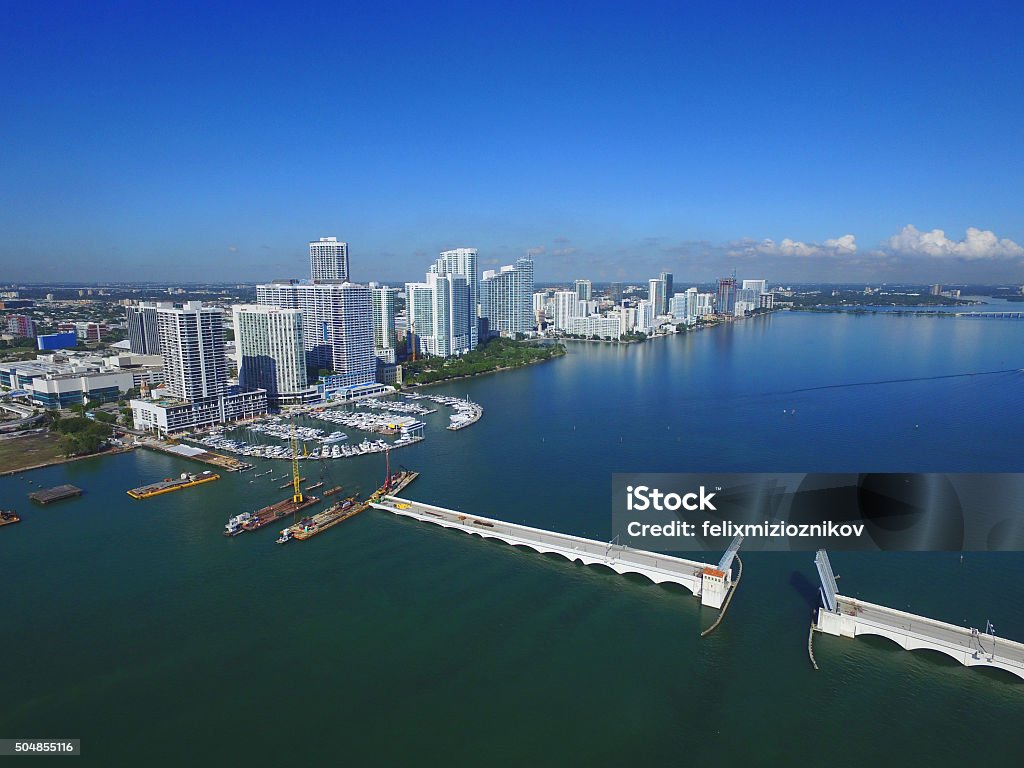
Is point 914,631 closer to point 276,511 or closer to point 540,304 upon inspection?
point 276,511

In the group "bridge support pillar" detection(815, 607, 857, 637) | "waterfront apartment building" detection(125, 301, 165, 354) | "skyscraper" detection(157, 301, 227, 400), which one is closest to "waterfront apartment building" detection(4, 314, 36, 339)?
"waterfront apartment building" detection(125, 301, 165, 354)

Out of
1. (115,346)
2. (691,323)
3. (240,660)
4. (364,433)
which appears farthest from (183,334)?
(691,323)

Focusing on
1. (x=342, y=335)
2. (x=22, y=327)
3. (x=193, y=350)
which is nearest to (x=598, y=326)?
(x=342, y=335)

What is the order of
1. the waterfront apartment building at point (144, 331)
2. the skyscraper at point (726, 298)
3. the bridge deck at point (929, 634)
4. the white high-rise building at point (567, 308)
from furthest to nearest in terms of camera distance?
the skyscraper at point (726, 298) < the white high-rise building at point (567, 308) < the waterfront apartment building at point (144, 331) < the bridge deck at point (929, 634)

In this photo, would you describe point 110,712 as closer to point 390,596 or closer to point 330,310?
point 390,596

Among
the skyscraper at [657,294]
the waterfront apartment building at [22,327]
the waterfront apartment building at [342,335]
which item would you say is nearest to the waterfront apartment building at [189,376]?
the waterfront apartment building at [342,335]

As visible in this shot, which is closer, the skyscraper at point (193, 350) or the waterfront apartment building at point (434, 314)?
the skyscraper at point (193, 350)

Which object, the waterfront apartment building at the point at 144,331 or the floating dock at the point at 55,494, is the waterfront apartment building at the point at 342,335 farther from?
the floating dock at the point at 55,494
